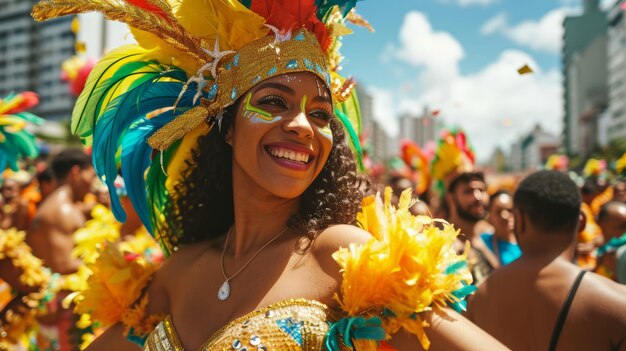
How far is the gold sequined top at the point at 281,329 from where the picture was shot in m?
1.50

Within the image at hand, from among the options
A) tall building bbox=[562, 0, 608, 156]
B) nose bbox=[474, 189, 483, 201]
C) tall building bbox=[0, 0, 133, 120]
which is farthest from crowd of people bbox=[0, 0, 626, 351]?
tall building bbox=[562, 0, 608, 156]

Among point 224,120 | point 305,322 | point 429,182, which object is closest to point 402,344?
point 305,322

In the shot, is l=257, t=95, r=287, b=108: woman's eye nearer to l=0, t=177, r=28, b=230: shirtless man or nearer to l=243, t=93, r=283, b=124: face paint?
l=243, t=93, r=283, b=124: face paint

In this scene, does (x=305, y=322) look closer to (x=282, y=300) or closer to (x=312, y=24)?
(x=282, y=300)

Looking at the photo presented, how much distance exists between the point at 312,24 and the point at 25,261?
3117 mm

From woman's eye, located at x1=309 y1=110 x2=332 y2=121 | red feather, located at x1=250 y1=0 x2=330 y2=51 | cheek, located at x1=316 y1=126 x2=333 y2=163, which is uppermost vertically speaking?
red feather, located at x1=250 y1=0 x2=330 y2=51

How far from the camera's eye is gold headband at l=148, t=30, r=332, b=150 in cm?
183

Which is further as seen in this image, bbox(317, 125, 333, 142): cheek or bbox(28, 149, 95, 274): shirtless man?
bbox(28, 149, 95, 274): shirtless man

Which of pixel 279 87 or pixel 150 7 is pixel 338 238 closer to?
pixel 279 87

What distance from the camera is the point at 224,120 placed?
6.67 feet

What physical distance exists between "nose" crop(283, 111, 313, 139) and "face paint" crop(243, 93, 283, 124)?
4 cm

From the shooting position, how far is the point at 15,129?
153 inches

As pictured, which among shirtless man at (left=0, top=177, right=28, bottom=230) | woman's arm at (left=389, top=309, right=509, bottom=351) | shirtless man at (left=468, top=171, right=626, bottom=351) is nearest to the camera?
woman's arm at (left=389, top=309, right=509, bottom=351)

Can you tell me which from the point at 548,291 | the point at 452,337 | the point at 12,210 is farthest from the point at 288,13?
the point at 12,210
